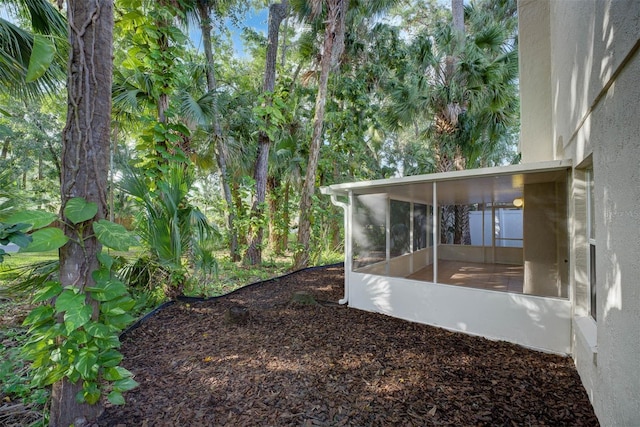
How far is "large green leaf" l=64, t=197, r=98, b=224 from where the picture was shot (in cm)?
176

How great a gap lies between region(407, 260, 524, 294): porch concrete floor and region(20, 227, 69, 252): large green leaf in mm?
5684

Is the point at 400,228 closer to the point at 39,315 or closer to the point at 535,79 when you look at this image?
the point at 535,79

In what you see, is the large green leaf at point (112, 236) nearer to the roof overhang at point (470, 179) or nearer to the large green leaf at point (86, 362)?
the large green leaf at point (86, 362)

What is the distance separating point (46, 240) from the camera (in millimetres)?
1624

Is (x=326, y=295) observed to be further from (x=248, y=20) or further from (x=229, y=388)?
(x=248, y=20)

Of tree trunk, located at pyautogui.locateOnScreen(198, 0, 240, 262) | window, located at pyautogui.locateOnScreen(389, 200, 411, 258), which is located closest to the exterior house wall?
window, located at pyautogui.locateOnScreen(389, 200, 411, 258)

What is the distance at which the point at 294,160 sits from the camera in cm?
1072

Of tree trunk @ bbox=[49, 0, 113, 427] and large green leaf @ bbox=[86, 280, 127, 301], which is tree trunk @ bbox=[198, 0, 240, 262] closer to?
tree trunk @ bbox=[49, 0, 113, 427]

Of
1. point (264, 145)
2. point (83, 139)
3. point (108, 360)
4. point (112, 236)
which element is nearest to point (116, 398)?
point (108, 360)

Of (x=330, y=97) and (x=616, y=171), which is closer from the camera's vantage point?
(x=616, y=171)

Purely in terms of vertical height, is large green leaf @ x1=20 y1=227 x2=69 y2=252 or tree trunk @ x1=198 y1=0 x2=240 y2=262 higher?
tree trunk @ x1=198 y1=0 x2=240 y2=262

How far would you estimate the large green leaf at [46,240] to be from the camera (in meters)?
1.57

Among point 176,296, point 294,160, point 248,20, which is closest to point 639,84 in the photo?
point 176,296

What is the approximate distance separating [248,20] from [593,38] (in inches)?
397
